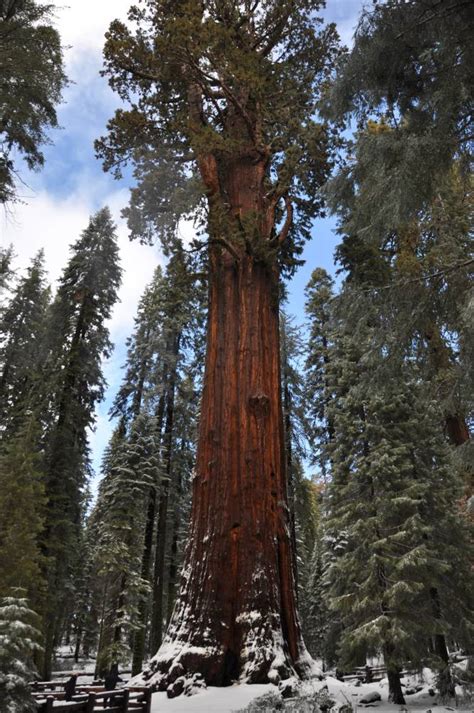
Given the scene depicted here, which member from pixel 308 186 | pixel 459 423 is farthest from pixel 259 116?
pixel 459 423

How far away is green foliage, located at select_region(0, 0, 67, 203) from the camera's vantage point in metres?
10.2

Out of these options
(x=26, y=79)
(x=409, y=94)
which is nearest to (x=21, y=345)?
(x=26, y=79)

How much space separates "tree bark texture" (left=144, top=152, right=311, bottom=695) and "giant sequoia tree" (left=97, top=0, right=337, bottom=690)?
0.02 m

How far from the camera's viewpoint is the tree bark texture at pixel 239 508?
568cm

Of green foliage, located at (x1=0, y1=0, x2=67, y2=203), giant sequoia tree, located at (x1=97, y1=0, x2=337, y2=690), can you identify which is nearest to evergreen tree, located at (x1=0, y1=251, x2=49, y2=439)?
green foliage, located at (x1=0, y1=0, x2=67, y2=203)

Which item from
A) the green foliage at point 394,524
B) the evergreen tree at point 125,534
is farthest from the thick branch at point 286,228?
the evergreen tree at point 125,534

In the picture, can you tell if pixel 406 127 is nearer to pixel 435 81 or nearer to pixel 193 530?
pixel 435 81

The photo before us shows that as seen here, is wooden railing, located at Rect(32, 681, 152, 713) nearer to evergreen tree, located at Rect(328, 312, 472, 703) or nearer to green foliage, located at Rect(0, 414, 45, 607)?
evergreen tree, located at Rect(328, 312, 472, 703)

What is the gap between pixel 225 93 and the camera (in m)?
9.12

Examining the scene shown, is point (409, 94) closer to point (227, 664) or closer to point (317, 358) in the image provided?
point (227, 664)

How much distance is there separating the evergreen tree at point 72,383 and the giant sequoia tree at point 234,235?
34.8 ft

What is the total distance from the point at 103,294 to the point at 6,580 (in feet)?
39.2

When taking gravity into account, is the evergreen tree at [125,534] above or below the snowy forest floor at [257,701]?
above

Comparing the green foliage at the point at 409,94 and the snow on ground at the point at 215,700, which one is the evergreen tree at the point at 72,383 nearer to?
the snow on ground at the point at 215,700
